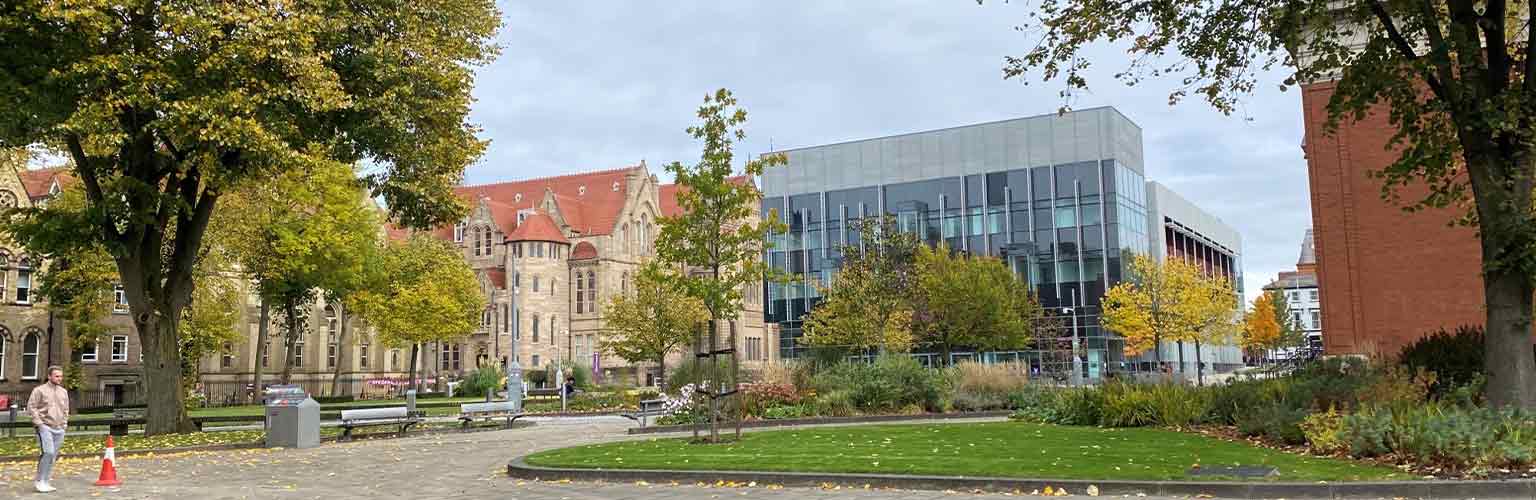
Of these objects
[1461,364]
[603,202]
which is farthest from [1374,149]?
[603,202]

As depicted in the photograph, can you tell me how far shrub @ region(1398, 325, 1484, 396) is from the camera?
1895 cm

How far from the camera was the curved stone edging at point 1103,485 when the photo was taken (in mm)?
10641

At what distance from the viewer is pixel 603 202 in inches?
3413

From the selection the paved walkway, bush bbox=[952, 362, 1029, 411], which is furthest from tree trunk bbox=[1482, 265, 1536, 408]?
bush bbox=[952, 362, 1029, 411]

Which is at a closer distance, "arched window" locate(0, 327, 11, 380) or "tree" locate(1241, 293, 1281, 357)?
"arched window" locate(0, 327, 11, 380)

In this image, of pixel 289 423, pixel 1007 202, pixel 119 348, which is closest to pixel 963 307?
pixel 1007 202

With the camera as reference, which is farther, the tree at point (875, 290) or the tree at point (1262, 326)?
the tree at point (1262, 326)

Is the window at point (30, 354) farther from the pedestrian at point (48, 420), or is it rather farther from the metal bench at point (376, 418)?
the pedestrian at point (48, 420)

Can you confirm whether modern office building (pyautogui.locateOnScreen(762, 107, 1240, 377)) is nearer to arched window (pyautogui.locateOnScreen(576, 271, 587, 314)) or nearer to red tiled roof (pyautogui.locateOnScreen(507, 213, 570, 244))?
arched window (pyautogui.locateOnScreen(576, 271, 587, 314))

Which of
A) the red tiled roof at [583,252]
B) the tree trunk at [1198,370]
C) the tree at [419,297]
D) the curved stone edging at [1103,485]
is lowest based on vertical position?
the curved stone edging at [1103,485]

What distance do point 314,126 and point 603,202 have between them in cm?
6419

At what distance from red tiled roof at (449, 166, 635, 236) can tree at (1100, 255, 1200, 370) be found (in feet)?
135

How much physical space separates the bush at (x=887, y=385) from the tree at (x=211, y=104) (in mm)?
9877

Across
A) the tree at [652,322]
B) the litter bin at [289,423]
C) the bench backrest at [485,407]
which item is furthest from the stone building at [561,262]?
the litter bin at [289,423]
